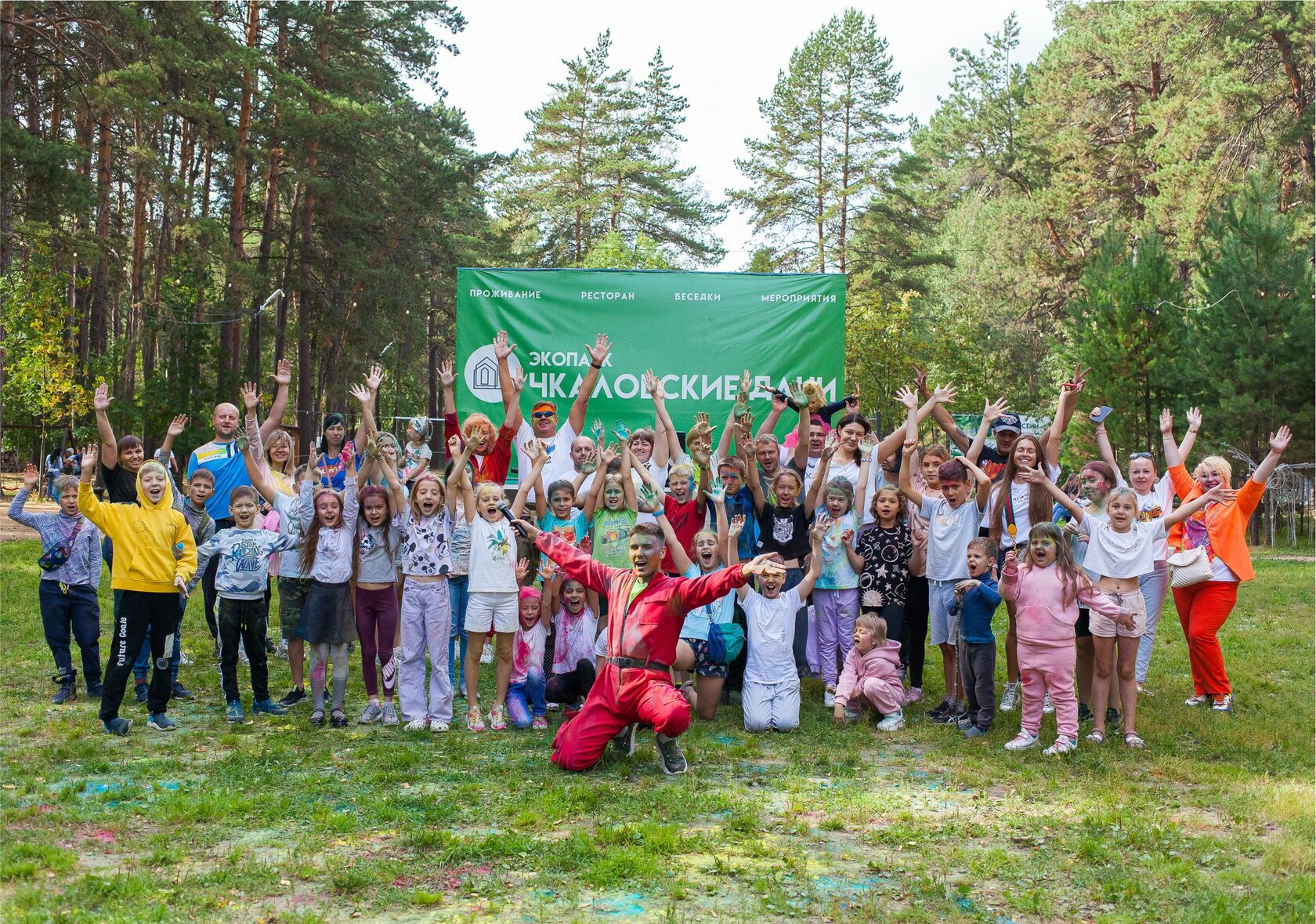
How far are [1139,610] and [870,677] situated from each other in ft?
5.78

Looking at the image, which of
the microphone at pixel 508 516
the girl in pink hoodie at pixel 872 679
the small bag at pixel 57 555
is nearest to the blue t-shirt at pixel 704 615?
the girl in pink hoodie at pixel 872 679

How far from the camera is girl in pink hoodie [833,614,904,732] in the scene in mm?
7363

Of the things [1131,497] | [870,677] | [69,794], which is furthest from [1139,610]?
[69,794]

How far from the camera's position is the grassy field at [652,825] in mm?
4289

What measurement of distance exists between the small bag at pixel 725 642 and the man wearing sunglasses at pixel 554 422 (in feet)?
6.43

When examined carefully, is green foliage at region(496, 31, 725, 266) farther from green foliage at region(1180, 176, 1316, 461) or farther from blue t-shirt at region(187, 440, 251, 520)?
blue t-shirt at region(187, 440, 251, 520)

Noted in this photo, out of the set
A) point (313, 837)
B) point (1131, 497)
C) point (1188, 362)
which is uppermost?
point (1188, 362)

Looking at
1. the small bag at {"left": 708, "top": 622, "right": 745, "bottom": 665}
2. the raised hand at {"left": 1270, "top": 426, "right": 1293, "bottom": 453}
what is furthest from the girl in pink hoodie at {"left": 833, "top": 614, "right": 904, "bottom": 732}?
the raised hand at {"left": 1270, "top": 426, "right": 1293, "bottom": 453}

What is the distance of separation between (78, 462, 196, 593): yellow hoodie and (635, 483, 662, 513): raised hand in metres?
2.97

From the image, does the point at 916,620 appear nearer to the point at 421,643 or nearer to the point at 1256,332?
the point at 421,643

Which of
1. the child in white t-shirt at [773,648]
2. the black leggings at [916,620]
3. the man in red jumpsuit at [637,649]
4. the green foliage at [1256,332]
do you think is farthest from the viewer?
the green foliage at [1256,332]

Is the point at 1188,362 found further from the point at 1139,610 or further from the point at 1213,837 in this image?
the point at 1213,837

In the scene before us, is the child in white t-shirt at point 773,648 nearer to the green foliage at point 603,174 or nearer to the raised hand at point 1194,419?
the raised hand at point 1194,419

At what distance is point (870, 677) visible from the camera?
7402mm
